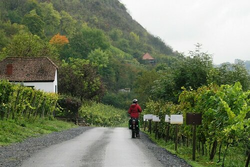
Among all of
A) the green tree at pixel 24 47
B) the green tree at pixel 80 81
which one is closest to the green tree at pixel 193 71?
the green tree at pixel 80 81

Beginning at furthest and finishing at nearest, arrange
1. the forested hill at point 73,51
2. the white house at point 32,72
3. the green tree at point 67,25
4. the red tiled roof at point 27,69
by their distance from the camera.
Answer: the green tree at point 67,25
the forested hill at point 73,51
the red tiled roof at point 27,69
the white house at point 32,72

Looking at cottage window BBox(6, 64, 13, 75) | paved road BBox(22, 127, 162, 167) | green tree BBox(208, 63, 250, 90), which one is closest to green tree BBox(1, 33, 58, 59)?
cottage window BBox(6, 64, 13, 75)

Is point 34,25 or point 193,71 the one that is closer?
point 193,71

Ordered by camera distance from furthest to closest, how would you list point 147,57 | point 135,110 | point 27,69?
point 147,57, point 27,69, point 135,110

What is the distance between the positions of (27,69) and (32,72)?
115 cm

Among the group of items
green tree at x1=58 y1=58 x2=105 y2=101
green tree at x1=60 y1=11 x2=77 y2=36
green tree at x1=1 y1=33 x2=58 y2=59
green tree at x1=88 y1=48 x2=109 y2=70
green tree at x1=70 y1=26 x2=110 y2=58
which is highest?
green tree at x1=60 y1=11 x2=77 y2=36

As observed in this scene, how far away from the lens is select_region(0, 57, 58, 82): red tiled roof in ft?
193

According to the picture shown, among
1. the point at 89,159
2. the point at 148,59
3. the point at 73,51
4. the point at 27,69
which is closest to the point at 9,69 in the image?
the point at 27,69

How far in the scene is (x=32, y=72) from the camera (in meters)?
59.5

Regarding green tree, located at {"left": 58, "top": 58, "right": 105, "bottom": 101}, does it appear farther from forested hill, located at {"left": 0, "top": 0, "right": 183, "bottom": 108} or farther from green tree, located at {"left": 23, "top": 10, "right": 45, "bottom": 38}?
green tree, located at {"left": 23, "top": 10, "right": 45, "bottom": 38}

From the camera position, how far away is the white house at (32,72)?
5828cm

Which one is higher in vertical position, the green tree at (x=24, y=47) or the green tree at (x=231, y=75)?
the green tree at (x=24, y=47)

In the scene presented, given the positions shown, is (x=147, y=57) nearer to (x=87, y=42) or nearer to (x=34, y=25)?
(x=87, y=42)

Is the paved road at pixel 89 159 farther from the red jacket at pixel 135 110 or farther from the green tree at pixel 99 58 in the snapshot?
the green tree at pixel 99 58
